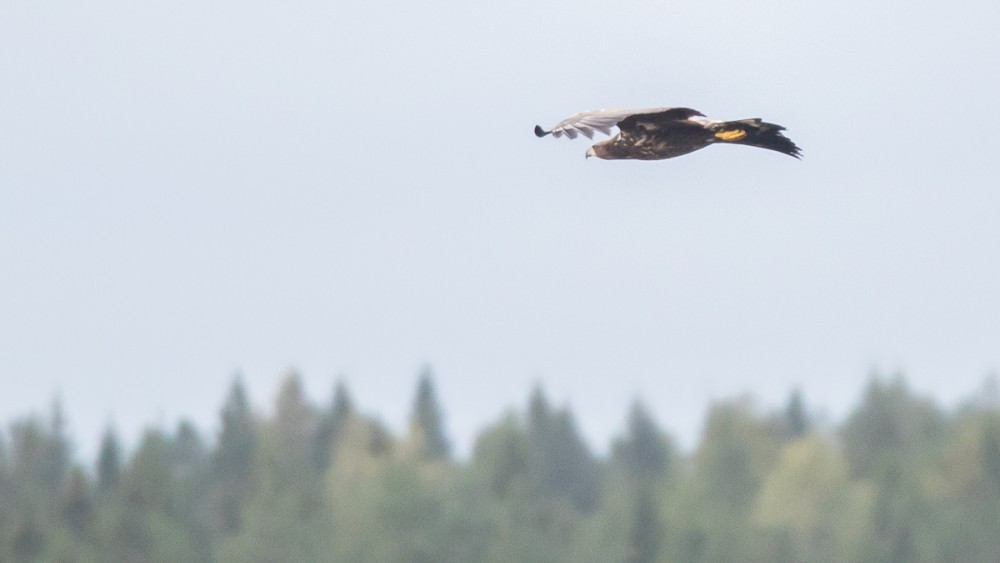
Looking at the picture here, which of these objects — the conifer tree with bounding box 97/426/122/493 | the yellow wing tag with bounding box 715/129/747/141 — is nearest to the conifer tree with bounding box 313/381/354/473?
the conifer tree with bounding box 97/426/122/493

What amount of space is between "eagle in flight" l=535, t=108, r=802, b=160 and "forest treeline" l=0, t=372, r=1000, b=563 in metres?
57.8

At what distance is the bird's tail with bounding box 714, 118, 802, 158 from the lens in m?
19.2

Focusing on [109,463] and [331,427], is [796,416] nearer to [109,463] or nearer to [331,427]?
[331,427]

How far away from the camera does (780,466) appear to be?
8512 cm

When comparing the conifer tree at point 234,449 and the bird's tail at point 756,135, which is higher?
the conifer tree at point 234,449

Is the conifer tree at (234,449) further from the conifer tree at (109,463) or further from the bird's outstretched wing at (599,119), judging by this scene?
the bird's outstretched wing at (599,119)

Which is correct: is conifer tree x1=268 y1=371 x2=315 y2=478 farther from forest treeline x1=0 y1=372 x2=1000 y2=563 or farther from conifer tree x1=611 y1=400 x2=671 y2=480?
conifer tree x1=611 y1=400 x2=671 y2=480

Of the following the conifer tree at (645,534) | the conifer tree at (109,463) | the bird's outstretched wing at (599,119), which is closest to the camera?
the bird's outstretched wing at (599,119)

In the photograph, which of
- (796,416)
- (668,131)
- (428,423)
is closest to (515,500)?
(428,423)

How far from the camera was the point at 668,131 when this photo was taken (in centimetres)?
1942

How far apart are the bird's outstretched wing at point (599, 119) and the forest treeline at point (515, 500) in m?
58.0

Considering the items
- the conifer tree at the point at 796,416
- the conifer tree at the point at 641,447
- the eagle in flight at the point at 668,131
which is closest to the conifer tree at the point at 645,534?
the conifer tree at the point at 641,447

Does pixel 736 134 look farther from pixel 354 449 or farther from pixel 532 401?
pixel 532 401

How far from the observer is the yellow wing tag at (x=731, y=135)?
756 inches
